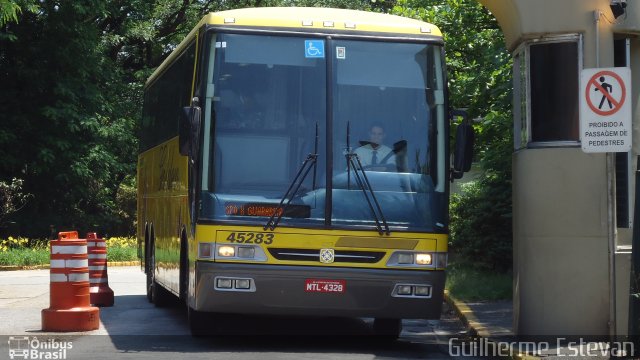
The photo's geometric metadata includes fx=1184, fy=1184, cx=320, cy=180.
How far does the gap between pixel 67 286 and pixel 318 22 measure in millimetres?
4047

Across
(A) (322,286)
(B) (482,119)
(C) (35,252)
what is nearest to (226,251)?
(A) (322,286)

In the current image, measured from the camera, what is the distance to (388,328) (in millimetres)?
13477

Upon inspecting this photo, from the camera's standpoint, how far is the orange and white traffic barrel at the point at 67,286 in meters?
13.2

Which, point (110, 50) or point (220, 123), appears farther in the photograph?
point (110, 50)

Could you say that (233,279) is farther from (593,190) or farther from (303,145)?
(593,190)

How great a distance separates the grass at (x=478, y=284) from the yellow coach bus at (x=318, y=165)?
5217 mm

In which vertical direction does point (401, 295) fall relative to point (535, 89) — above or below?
below

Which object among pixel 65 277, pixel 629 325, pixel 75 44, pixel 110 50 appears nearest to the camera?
Answer: pixel 629 325

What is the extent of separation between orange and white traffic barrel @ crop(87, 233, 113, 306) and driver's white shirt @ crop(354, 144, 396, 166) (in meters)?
6.13

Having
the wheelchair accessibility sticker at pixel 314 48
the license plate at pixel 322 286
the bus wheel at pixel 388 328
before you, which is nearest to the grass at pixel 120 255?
the bus wheel at pixel 388 328

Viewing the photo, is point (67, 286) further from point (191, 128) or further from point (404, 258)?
point (404, 258)

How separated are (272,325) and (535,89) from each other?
4.66 metres

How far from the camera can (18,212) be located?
36531mm

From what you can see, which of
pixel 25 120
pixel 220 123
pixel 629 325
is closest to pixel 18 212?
pixel 25 120
